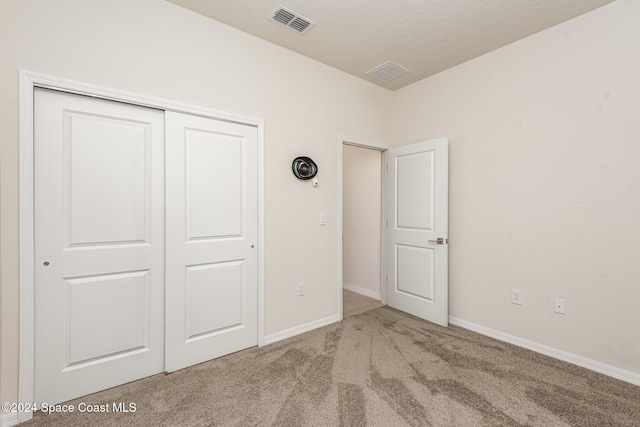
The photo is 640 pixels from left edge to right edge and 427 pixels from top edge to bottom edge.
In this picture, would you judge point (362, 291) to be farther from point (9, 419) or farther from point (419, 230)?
point (9, 419)

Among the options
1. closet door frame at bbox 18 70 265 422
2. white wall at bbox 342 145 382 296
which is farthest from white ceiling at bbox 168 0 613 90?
white wall at bbox 342 145 382 296

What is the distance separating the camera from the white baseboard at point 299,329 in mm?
2639

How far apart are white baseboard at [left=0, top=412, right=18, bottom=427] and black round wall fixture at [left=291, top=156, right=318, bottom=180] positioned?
2.46m

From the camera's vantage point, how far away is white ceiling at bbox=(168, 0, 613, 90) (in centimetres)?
214

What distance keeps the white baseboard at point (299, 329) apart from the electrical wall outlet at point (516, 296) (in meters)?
1.71

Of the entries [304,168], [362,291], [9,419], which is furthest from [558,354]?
[9,419]

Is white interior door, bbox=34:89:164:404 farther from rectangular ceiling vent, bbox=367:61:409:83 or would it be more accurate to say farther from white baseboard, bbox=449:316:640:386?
white baseboard, bbox=449:316:640:386

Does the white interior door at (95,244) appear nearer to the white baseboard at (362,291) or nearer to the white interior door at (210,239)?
the white interior door at (210,239)

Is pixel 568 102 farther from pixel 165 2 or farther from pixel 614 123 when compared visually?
pixel 165 2

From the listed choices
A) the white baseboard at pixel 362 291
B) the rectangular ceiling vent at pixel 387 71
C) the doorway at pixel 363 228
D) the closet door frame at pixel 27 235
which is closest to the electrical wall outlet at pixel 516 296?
the doorway at pixel 363 228

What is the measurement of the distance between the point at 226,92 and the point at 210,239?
49.5 inches

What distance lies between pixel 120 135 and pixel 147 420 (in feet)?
6.04

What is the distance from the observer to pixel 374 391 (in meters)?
1.92

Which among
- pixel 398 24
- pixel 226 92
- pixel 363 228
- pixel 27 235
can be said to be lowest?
pixel 363 228
